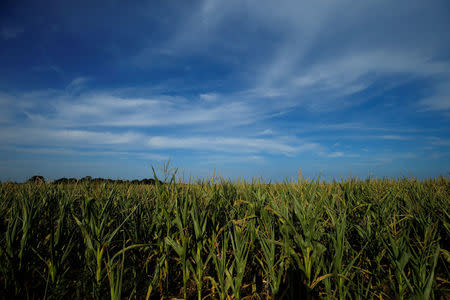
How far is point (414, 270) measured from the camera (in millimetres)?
2100

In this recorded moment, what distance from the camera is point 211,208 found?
3.34m

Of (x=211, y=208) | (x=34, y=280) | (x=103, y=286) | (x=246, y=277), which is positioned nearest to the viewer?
(x=103, y=286)

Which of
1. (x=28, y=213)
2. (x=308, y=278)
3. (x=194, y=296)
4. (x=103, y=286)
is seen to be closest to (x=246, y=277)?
(x=194, y=296)

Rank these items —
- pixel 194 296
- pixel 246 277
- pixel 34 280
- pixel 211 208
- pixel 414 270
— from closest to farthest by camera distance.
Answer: pixel 414 270
pixel 34 280
pixel 194 296
pixel 246 277
pixel 211 208

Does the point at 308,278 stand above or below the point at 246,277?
above

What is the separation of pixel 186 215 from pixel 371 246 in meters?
2.23

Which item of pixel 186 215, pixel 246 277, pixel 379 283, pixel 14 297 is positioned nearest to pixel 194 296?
pixel 246 277

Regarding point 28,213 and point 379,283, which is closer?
point 379,283

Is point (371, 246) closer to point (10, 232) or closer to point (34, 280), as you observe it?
point (34, 280)

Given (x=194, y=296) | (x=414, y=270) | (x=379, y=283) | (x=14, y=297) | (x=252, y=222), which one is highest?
(x=252, y=222)

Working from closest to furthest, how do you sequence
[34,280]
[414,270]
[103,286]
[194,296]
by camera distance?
[414,270], [103,286], [34,280], [194,296]

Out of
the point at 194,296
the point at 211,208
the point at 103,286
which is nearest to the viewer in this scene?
the point at 103,286

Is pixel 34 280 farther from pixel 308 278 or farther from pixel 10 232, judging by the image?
pixel 308 278

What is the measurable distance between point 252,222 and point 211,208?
836 millimetres
